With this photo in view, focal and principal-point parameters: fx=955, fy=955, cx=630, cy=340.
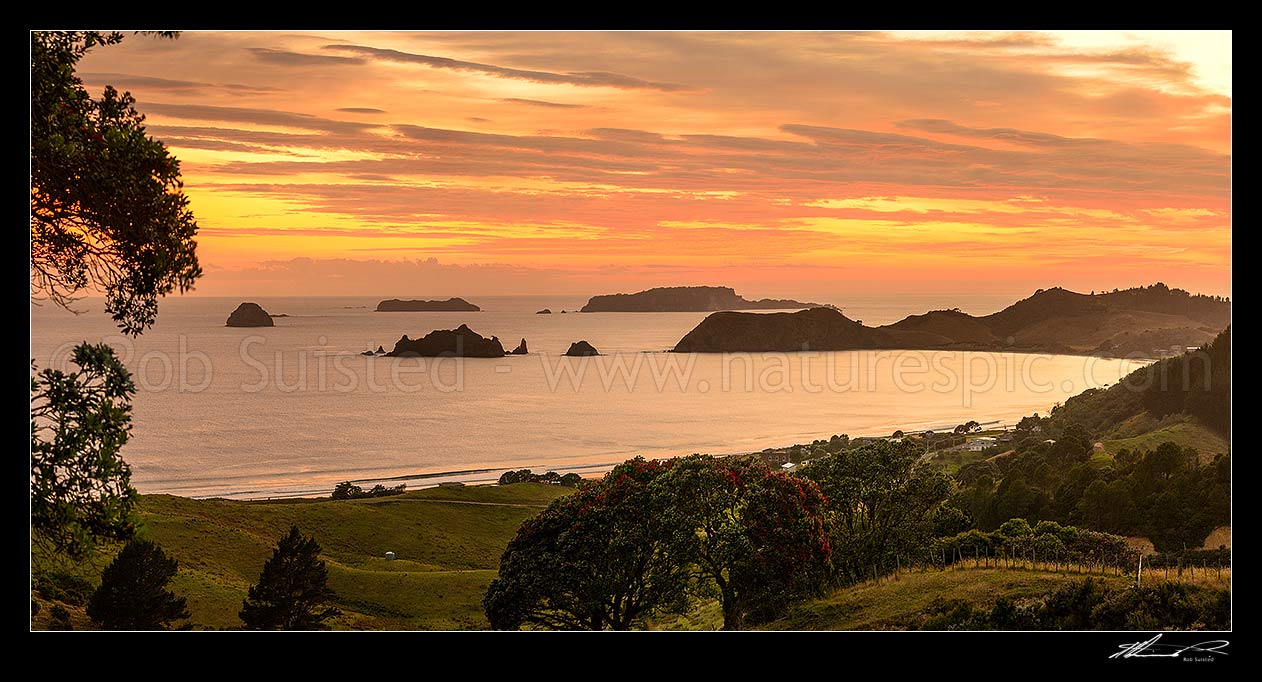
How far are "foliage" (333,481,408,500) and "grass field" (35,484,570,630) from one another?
0.27 m

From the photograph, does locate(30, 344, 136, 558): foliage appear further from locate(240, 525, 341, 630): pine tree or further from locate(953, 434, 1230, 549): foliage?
locate(953, 434, 1230, 549): foliage

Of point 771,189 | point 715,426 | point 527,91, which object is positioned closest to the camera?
point 527,91

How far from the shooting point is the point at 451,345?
2311 centimetres

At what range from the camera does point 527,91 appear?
1098 centimetres

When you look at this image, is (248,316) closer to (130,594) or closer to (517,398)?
(130,594)

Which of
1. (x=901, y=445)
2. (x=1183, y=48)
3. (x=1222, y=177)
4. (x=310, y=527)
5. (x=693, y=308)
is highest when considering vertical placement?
(x=1183, y=48)

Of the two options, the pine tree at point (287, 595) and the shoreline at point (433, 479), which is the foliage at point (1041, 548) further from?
the shoreline at point (433, 479)

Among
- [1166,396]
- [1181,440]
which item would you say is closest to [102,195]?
[1181,440]

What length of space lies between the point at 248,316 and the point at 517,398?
28.4ft

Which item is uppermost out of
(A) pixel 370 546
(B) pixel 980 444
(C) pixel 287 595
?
(B) pixel 980 444
